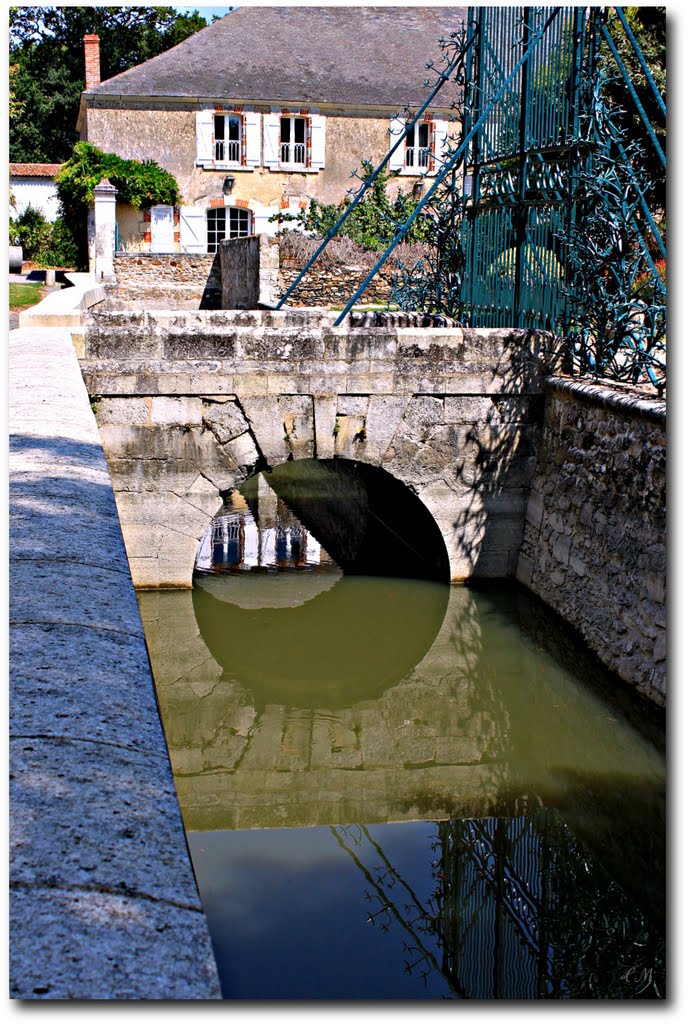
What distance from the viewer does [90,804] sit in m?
1.57

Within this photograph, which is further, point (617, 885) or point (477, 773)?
point (477, 773)

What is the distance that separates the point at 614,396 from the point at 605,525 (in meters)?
0.84

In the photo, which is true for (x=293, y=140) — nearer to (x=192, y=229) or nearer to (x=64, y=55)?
(x=192, y=229)

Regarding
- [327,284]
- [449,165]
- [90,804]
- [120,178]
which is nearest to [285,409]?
[449,165]

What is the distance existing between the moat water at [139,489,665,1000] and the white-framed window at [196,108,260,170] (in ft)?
59.0

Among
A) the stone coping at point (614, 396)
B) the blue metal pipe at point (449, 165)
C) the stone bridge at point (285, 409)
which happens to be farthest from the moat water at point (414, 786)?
the blue metal pipe at point (449, 165)

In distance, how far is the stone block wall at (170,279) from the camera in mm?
20234

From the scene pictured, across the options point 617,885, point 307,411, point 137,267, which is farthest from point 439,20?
point 617,885

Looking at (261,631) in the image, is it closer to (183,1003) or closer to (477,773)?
(477,773)

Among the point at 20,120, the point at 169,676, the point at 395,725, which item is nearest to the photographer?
the point at 395,725

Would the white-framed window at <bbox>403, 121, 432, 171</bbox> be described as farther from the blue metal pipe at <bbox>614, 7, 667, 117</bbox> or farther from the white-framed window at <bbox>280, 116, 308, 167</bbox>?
the blue metal pipe at <bbox>614, 7, 667, 117</bbox>

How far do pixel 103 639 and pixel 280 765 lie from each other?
4123 mm

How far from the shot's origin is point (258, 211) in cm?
2552

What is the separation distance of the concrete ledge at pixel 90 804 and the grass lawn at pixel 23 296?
1306 cm
